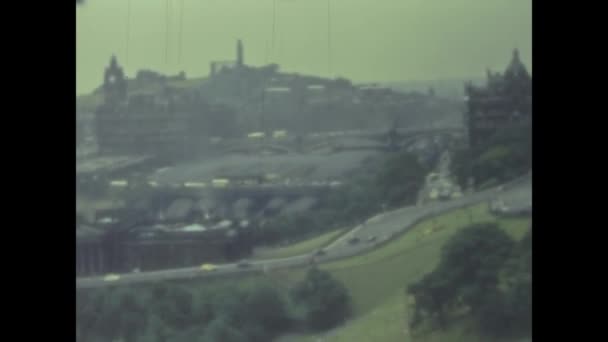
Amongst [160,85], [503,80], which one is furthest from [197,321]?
[503,80]

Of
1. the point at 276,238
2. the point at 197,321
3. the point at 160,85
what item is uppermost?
the point at 160,85

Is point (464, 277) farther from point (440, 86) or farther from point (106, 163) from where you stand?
point (106, 163)

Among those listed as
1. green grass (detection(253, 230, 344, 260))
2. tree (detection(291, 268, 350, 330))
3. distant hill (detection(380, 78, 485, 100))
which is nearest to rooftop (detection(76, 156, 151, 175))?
green grass (detection(253, 230, 344, 260))

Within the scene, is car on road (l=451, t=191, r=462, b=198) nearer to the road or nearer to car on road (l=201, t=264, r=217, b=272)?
the road
